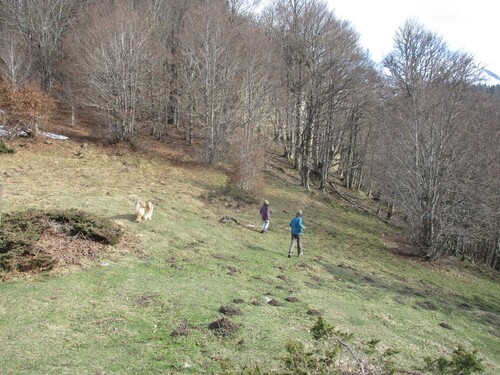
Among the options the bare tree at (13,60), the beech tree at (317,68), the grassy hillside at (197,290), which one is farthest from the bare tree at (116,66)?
the beech tree at (317,68)

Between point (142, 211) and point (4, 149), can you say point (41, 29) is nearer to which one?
point (4, 149)

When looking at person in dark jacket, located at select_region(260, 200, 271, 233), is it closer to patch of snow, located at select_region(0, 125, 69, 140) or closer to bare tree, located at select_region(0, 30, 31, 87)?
patch of snow, located at select_region(0, 125, 69, 140)

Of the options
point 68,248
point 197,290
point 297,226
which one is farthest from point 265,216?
point 68,248

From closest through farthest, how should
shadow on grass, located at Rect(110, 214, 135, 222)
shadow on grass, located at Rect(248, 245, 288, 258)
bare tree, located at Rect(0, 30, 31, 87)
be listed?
shadow on grass, located at Rect(110, 214, 135, 222) < shadow on grass, located at Rect(248, 245, 288, 258) < bare tree, located at Rect(0, 30, 31, 87)

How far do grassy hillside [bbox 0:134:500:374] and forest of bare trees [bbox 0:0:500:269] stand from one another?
442cm

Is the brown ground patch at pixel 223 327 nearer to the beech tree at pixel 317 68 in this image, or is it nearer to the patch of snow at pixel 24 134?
the patch of snow at pixel 24 134

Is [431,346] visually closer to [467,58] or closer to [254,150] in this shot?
[254,150]

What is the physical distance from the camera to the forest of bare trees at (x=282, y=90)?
2302cm

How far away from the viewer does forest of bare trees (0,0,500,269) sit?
75.5ft

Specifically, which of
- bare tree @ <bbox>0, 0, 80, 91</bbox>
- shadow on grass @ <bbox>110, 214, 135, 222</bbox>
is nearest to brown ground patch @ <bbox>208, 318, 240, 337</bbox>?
shadow on grass @ <bbox>110, 214, 135, 222</bbox>

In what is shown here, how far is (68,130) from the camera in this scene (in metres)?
32.6

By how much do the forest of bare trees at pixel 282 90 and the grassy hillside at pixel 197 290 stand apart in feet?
14.5

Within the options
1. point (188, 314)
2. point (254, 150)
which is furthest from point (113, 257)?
point (254, 150)

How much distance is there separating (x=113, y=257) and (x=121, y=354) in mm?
5128
